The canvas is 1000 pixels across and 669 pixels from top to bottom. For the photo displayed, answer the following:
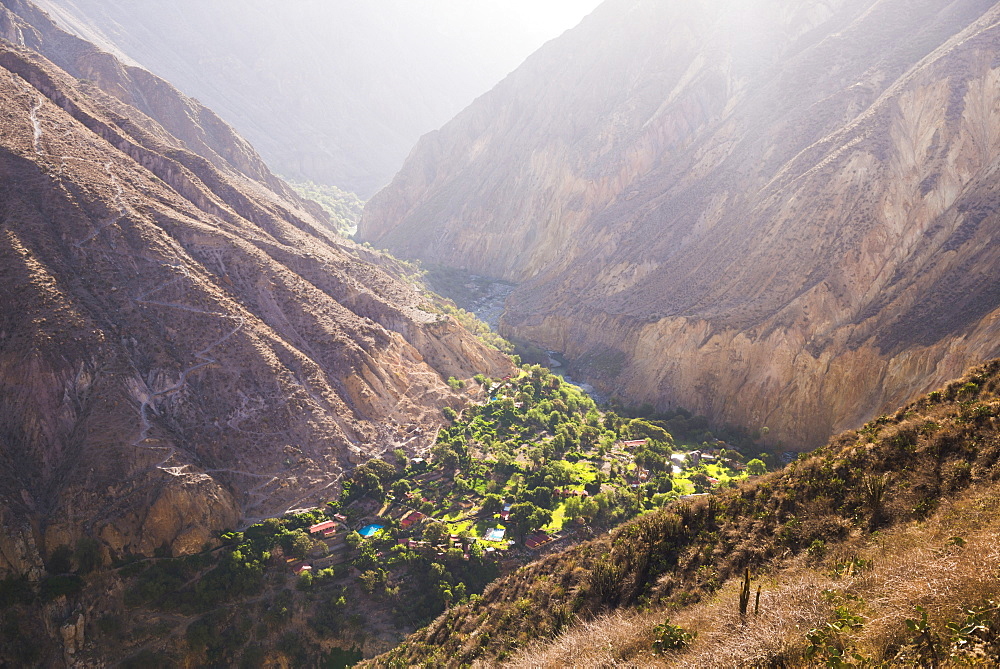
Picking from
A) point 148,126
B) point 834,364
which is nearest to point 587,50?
point 148,126

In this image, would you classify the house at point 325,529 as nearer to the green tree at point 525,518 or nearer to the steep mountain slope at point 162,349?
the steep mountain slope at point 162,349

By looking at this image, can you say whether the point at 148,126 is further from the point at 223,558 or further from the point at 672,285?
the point at 672,285

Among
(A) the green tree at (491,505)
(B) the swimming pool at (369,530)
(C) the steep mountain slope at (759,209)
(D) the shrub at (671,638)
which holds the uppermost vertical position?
(C) the steep mountain slope at (759,209)

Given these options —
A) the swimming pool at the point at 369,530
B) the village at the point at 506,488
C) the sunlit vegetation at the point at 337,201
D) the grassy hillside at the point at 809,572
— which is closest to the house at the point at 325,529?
the village at the point at 506,488

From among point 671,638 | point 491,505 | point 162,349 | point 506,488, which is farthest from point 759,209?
point 162,349

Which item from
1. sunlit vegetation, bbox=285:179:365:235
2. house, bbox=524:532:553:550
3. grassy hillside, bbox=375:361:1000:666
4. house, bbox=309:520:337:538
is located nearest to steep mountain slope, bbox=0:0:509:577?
house, bbox=309:520:337:538

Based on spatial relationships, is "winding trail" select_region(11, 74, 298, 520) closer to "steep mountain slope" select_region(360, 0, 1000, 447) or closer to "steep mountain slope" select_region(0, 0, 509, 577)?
"steep mountain slope" select_region(0, 0, 509, 577)
